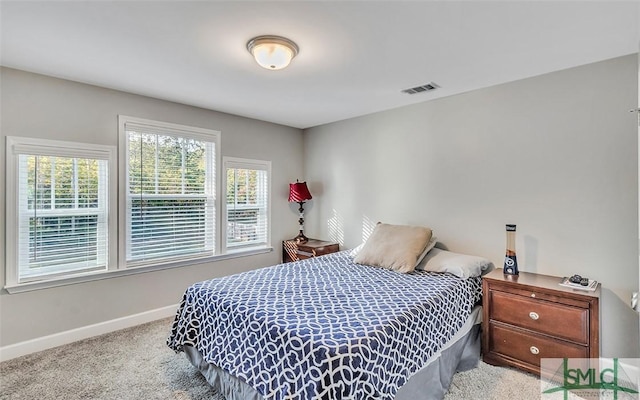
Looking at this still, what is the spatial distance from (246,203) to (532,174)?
3.14 meters

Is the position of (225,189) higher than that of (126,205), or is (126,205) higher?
(225,189)

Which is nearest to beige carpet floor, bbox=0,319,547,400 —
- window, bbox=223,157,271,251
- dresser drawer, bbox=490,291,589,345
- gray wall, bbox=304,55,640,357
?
dresser drawer, bbox=490,291,589,345

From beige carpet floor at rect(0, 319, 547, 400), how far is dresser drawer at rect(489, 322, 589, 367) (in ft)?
0.43

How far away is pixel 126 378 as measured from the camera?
2.27 meters

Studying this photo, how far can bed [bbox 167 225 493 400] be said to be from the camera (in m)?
1.46

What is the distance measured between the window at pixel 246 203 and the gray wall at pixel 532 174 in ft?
4.42

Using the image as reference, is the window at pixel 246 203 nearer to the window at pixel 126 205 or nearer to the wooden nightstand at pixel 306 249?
the window at pixel 126 205

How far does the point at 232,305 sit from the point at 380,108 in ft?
8.93

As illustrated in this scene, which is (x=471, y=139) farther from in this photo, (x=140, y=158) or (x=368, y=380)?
(x=140, y=158)

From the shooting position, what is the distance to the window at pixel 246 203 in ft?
12.9

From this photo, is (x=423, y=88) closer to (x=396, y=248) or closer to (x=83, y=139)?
(x=396, y=248)

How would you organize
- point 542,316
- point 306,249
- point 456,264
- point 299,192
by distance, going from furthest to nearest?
point 299,192, point 306,249, point 456,264, point 542,316

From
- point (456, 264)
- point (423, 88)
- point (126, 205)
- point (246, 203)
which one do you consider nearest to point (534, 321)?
point (456, 264)

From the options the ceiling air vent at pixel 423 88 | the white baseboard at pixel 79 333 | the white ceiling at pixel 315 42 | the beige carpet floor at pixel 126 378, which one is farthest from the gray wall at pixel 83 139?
the ceiling air vent at pixel 423 88
